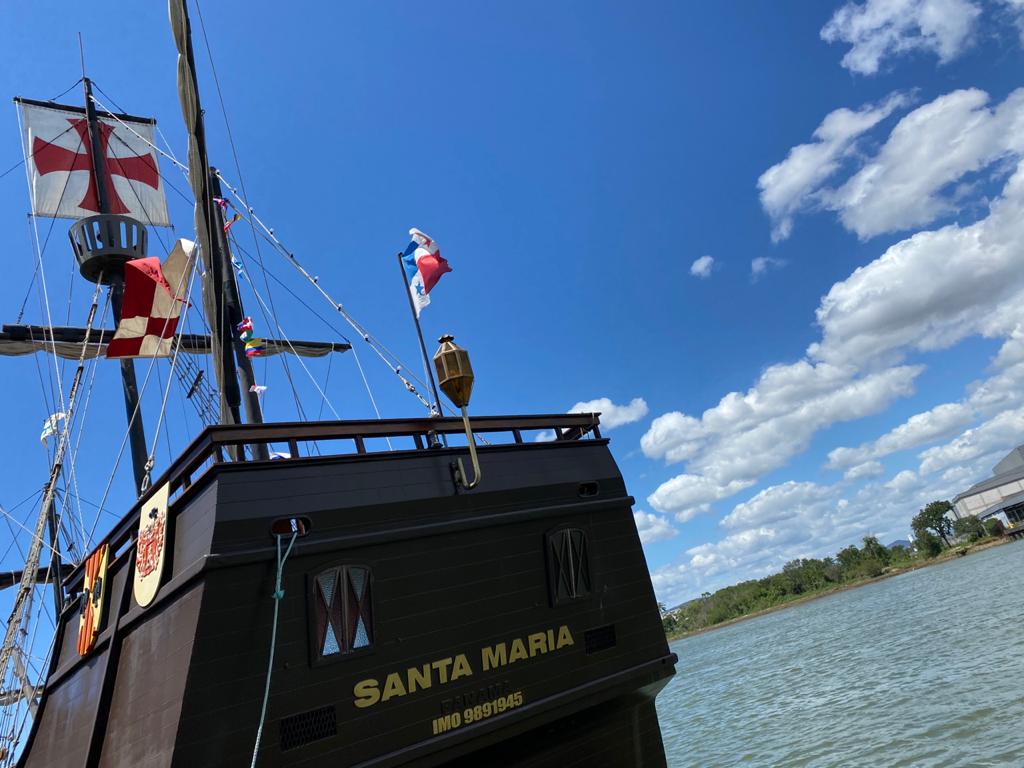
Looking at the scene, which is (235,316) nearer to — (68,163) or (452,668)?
(452,668)

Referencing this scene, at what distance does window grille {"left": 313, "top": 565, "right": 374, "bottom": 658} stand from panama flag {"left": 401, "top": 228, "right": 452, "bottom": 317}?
5401 millimetres

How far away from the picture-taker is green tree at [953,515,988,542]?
77.1m

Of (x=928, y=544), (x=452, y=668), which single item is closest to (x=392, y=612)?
(x=452, y=668)

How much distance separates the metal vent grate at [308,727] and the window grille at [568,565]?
2.14 meters

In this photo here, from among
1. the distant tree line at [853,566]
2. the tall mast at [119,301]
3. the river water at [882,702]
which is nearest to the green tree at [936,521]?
the distant tree line at [853,566]

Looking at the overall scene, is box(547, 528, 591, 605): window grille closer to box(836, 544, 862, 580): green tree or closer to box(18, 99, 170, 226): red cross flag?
box(18, 99, 170, 226): red cross flag

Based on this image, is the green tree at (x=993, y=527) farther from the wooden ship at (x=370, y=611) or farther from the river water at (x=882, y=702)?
the wooden ship at (x=370, y=611)

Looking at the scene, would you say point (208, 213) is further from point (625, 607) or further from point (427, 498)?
point (625, 607)

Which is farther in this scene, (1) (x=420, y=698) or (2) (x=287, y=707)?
(1) (x=420, y=698)

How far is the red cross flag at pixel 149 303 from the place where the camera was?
1034 centimetres

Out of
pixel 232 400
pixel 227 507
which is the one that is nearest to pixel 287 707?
pixel 227 507

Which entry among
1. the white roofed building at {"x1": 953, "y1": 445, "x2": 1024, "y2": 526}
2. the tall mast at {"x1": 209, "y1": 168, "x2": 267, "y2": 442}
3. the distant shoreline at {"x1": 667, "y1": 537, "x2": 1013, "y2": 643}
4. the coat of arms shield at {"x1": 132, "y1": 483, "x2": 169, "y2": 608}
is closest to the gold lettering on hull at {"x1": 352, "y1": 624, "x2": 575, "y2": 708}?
the coat of arms shield at {"x1": 132, "y1": 483, "x2": 169, "y2": 608}

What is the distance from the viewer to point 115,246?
1683cm

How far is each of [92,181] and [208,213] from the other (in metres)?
14.0
